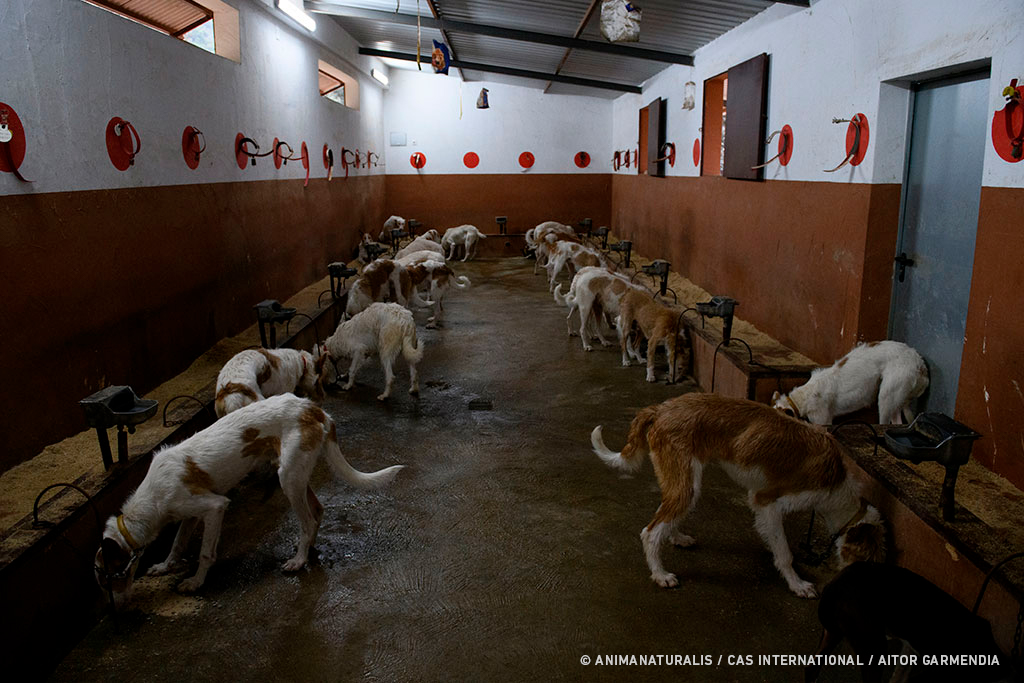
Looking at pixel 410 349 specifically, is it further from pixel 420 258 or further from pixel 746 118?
pixel 746 118

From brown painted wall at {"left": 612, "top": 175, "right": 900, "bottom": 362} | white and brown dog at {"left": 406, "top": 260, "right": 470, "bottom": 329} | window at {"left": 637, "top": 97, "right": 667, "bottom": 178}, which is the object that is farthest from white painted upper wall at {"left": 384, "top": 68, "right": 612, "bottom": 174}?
white and brown dog at {"left": 406, "top": 260, "right": 470, "bottom": 329}

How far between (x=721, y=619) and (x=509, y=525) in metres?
1.46

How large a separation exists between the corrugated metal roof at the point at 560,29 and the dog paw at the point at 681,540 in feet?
19.2

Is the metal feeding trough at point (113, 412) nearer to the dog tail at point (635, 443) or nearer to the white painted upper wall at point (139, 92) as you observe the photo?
the white painted upper wall at point (139, 92)

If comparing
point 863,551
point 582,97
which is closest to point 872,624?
point 863,551

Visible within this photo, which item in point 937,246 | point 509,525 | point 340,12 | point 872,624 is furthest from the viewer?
point 340,12

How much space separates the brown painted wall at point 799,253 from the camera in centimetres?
565

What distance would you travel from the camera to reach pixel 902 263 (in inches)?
217

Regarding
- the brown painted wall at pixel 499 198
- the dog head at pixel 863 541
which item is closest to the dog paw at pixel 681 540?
the dog head at pixel 863 541

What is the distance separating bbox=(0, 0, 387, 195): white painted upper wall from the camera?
4.43 meters

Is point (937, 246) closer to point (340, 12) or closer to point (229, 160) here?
point (229, 160)

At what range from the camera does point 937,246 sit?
5109mm

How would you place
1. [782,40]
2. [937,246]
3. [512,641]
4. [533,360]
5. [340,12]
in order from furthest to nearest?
1. [340,12]
2. [533,360]
3. [782,40]
4. [937,246]
5. [512,641]

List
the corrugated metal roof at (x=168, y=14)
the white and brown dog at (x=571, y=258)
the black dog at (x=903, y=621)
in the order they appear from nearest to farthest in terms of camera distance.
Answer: the black dog at (x=903, y=621) → the corrugated metal roof at (x=168, y=14) → the white and brown dog at (x=571, y=258)
